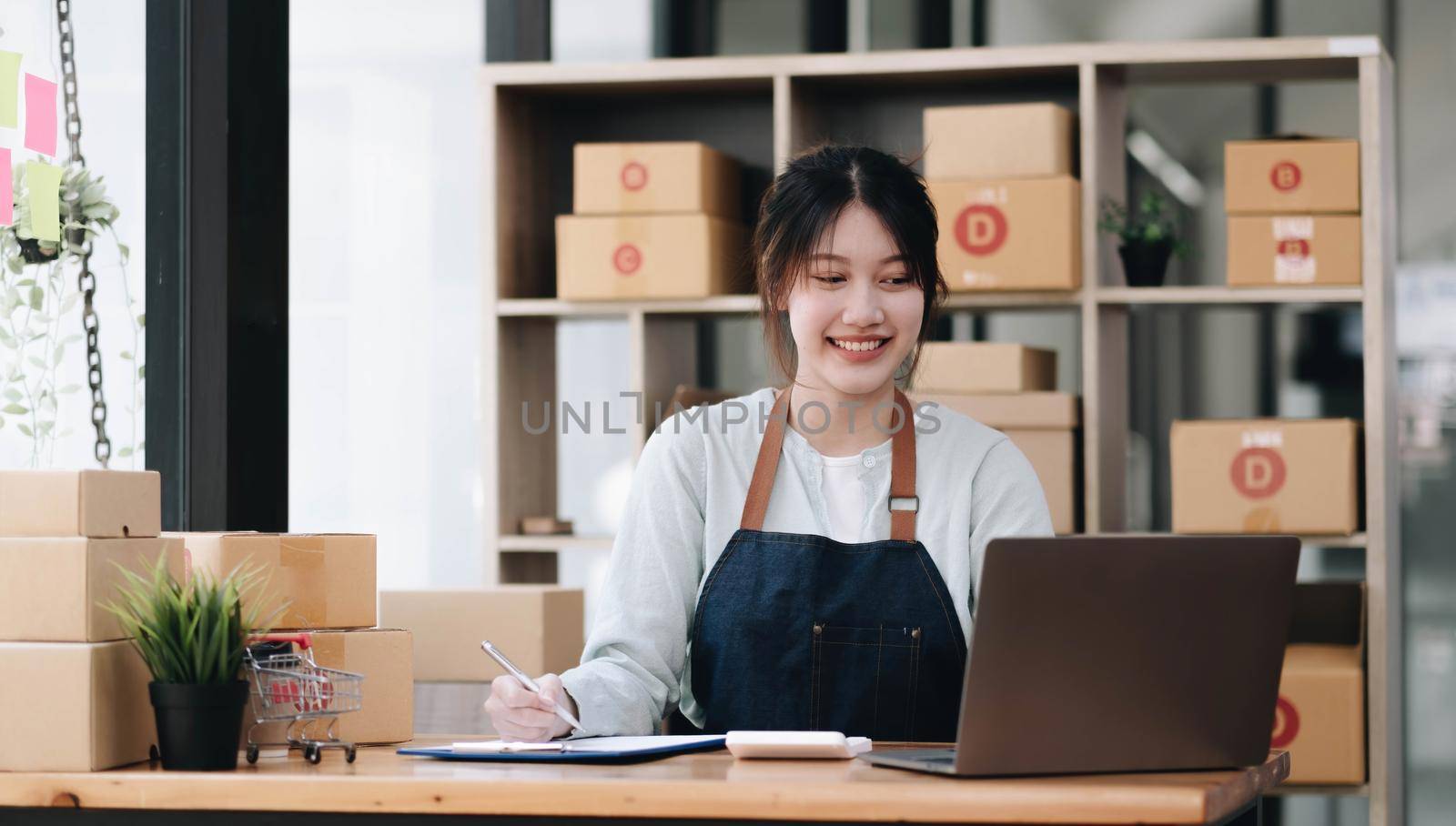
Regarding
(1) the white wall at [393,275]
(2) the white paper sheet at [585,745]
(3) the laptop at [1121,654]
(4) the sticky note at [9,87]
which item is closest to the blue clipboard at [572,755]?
(2) the white paper sheet at [585,745]

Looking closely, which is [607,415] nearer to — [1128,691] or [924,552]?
[924,552]

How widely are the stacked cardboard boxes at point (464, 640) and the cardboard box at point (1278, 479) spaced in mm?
1297

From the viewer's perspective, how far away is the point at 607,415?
381 centimetres

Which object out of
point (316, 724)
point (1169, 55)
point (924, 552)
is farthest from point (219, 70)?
point (1169, 55)

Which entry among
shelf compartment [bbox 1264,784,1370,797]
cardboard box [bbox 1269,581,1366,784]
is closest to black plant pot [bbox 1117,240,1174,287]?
cardboard box [bbox 1269,581,1366,784]

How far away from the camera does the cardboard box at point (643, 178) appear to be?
333 centimetres

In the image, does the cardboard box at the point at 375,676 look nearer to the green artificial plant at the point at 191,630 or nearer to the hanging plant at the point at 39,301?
the green artificial plant at the point at 191,630

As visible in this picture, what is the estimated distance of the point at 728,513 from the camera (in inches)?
81.8

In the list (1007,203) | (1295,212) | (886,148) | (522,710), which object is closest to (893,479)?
(522,710)

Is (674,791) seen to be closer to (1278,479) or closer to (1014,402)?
(1014,402)

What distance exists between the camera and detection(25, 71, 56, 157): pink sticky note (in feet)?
7.11

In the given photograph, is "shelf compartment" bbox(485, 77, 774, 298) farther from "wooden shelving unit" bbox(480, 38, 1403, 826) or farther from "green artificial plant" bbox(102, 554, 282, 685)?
"green artificial plant" bbox(102, 554, 282, 685)

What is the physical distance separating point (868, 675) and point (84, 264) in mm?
1263

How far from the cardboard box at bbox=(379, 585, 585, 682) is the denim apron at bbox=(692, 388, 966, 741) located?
671 millimetres
